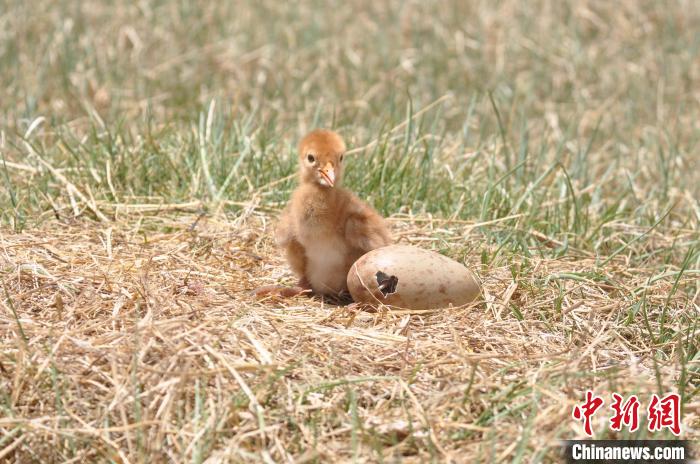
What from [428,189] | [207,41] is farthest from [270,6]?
[428,189]

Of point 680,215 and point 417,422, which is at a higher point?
point 417,422

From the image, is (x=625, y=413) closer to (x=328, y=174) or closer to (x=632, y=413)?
(x=632, y=413)

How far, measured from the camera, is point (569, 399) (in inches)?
119

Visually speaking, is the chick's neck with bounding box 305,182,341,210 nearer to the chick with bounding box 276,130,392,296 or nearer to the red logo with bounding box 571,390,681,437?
the chick with bounding box 276,130,392,296

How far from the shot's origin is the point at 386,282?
3.69m

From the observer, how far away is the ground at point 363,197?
298 centimetres

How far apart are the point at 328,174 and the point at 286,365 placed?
89cm

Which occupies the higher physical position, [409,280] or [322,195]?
[322,195]

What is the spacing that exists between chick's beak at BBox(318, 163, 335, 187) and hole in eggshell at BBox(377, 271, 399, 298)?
0.38m

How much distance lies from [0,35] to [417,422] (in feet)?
18.8

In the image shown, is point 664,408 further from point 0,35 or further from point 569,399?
point 0,35

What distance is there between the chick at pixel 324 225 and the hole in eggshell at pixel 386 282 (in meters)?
0.25

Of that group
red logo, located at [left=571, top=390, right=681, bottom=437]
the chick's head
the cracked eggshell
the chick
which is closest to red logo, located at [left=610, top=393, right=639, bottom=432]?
red logo, located at [left=571, top=390, right=681, bottom=437]

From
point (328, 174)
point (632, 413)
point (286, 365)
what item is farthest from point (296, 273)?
point (632, 413)
